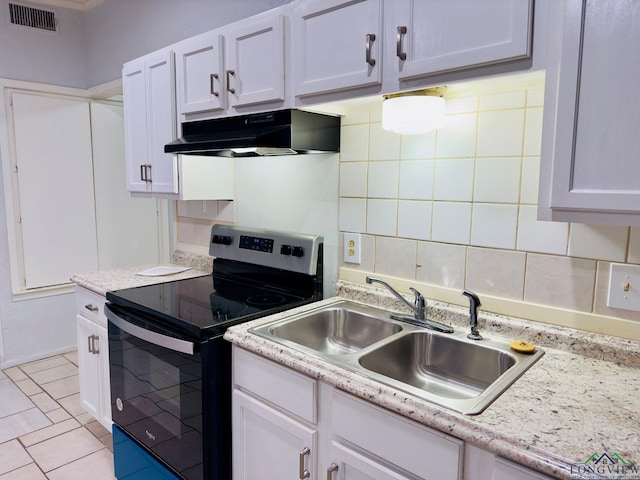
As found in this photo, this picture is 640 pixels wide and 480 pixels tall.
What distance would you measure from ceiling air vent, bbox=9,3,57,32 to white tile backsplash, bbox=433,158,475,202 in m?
3.18

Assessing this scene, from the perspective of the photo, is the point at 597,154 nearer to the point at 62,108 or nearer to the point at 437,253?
the point at 437,253

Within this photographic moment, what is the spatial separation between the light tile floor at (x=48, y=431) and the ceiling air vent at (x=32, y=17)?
2.50 metres

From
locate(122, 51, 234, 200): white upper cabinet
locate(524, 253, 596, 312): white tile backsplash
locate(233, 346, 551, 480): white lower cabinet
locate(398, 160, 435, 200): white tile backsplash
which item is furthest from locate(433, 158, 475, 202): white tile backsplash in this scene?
locate(122, 51, 234, 200): white upper cabinet

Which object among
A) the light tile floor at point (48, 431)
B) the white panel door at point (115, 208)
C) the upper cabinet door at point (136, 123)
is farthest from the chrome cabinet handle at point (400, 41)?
the white panel door at point (115, 208)

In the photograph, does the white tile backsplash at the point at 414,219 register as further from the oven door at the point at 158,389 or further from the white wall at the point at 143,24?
the white wall at the point at 143,24

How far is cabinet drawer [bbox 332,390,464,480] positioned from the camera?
0.96 meters

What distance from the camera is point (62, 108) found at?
3293 millimetres

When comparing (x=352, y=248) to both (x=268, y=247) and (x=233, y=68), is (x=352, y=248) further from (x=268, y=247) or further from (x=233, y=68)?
(x=233, y=68)

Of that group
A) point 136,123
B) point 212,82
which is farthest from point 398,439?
point 136,123

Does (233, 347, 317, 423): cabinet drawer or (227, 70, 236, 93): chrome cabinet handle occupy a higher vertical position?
(227, 70, 236, 93): chrome cabinet handle

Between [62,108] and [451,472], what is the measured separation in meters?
3.57

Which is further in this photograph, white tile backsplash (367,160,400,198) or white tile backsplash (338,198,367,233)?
white tile backsplash (338,198,367,233)

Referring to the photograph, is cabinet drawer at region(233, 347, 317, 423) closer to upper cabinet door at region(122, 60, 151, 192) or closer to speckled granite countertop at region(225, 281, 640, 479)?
speckled granite countertop at region(225, 281, 640, 479)

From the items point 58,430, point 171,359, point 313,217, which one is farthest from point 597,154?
point 58,430
